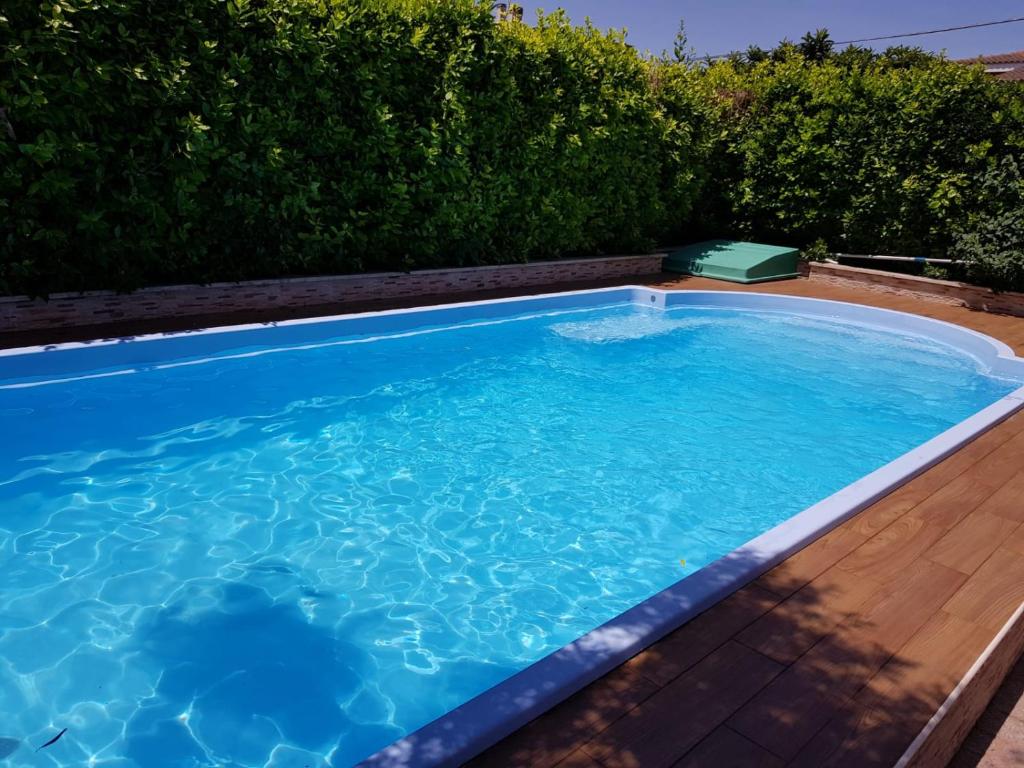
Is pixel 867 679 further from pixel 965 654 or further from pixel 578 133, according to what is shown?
pixel 578 133

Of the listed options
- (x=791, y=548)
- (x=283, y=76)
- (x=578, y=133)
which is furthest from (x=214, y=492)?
(x=578, y=133)

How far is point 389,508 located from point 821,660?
3.59m

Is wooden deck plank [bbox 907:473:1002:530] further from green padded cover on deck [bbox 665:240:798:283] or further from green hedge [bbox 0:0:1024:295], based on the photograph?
green padded cover on deck [bbox 665:240:798:283]

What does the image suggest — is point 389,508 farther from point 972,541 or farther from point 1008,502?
point 1008,502

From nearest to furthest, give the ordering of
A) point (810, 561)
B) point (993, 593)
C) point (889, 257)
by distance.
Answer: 1. point (993, 593)
2. point (810, 561)
3. point (889, 257)

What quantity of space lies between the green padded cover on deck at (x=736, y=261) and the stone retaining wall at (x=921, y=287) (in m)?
0.74

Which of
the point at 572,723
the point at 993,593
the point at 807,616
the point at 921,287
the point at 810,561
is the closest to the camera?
the point at 572,723

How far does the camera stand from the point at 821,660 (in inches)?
131

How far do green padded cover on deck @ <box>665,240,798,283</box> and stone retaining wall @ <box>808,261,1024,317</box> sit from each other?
0.74m

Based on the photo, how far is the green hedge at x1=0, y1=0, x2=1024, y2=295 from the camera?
7836 mm

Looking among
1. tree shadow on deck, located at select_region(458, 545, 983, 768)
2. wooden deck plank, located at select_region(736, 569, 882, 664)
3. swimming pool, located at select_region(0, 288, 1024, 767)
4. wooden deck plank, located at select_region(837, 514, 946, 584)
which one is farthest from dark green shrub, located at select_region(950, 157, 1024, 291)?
wooden deck plank, located at select_region(736, 569, 882, 664)

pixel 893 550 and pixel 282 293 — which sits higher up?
pixel 282 293

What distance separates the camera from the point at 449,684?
13.2 feet

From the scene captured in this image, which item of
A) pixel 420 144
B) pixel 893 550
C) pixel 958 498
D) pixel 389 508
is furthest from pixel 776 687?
pixel 420 144
